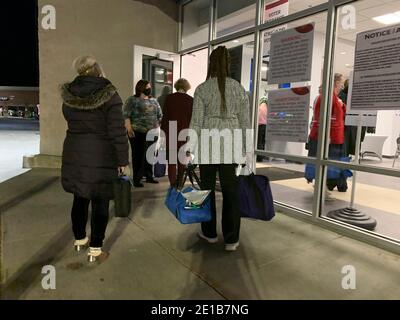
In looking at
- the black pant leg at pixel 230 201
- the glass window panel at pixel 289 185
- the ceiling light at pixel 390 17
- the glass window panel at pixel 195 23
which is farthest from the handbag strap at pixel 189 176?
the ceiling light at pixel 390 17

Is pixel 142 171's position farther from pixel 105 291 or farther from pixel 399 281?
pixel 399 281

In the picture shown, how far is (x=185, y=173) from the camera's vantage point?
2520 millimetres

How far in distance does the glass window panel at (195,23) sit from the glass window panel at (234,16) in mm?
463

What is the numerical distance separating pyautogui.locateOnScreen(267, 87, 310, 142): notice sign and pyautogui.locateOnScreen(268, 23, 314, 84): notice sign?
0.49ft

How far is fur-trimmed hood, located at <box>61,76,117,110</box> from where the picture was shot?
79.5 inches

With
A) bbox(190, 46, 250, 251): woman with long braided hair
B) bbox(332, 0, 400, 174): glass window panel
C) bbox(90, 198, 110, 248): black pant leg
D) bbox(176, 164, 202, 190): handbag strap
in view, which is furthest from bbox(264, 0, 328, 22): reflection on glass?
bbox(90, 198, 110, 248): black pant leg

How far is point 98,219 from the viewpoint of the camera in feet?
7.22

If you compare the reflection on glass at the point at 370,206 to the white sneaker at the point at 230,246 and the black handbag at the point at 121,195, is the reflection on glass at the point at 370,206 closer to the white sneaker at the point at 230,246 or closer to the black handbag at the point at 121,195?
the white sneaker at the point at 230,246

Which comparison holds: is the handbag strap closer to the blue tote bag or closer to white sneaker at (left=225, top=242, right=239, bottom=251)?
the blue tote bag

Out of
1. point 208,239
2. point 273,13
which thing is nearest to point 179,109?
point 273,13

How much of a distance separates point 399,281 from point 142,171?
3376mm

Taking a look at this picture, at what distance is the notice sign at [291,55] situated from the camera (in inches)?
131
